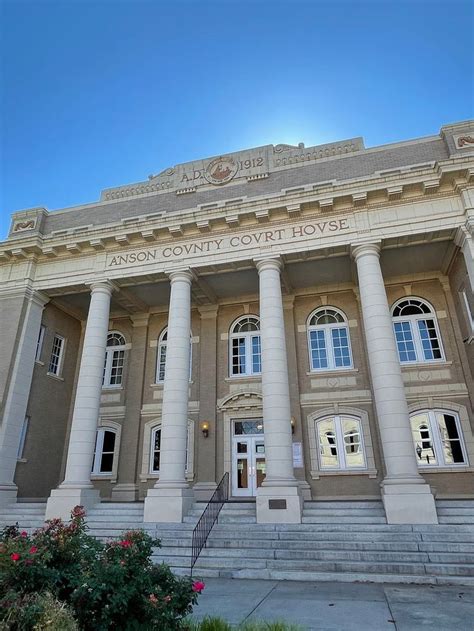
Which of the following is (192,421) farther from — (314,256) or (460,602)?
(460,602)

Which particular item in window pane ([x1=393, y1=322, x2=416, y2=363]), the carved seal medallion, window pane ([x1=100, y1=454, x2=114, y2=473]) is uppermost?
the carved seal medallion

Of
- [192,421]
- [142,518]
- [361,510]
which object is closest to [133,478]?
[192,421]

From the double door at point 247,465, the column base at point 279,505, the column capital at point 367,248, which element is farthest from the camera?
the double door at point 247,465

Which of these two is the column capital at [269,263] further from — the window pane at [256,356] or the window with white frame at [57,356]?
the window with white frame at [57,356]

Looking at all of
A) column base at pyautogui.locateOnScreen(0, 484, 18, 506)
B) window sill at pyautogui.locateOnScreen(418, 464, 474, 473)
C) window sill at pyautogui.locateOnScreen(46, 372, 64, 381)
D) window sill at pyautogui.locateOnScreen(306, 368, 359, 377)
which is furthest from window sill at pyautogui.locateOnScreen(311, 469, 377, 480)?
window sill at pyautogui.locateOnScreen(46, 372, 64, 381)

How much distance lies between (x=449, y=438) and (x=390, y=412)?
15.2 feet

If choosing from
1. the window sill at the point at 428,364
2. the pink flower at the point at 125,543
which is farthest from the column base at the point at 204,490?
the pink flower at the point at 125,543

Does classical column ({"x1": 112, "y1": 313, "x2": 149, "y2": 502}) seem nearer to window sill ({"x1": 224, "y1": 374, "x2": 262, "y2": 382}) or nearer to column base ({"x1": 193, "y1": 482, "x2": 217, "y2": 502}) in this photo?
column base ({"x1": 193, "y1": 482, "x2": 217, "y2": 502})

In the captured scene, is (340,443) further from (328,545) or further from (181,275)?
(181,275)

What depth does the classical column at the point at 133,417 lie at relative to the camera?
17469mm

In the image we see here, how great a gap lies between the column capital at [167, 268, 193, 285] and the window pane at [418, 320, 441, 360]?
30.6 feet

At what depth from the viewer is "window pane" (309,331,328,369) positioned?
57.7 ft

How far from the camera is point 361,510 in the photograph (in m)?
12.0

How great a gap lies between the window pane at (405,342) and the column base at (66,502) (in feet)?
40.5
